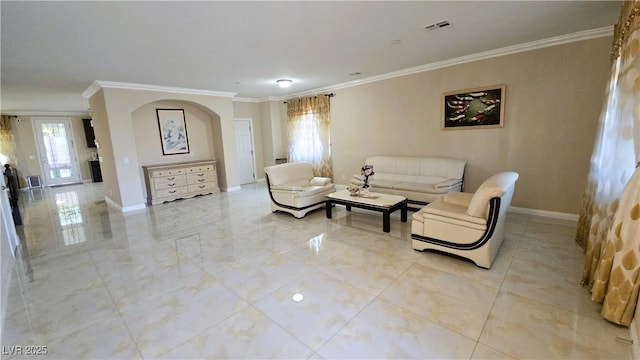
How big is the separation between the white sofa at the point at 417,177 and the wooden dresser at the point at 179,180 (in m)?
3.92

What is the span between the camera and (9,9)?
7.69 feet

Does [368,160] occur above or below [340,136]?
below

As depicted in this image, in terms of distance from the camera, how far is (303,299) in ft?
7.93

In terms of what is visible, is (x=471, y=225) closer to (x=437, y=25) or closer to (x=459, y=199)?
(x=459, y=199)

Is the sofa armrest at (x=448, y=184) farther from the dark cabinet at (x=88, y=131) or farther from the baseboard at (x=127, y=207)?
the dark cabinet at (x=88, y=131)

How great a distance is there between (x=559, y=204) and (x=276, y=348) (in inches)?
184

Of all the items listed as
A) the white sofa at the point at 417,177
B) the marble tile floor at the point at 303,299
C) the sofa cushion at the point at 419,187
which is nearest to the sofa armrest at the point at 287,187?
the marble tile floor at the point at 303,299

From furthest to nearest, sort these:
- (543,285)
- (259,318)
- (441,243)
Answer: (441,243) → (543,285) → (259,318)

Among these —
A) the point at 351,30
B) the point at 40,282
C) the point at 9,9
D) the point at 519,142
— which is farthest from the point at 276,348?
the point at 519,142

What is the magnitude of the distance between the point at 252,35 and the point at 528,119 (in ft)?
14.0

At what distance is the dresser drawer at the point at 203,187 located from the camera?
6.83 meters

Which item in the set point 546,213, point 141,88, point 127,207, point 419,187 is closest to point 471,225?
point 419,187

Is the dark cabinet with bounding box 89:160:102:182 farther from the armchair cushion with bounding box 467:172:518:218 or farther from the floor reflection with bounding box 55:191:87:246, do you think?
the armchair cushion with bounding box 467:172:518:218

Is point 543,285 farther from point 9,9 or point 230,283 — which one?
point 9,9
